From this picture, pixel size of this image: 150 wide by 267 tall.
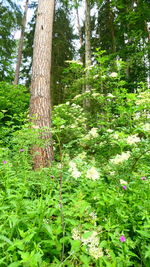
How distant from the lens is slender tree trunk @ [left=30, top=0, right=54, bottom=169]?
301 centimetres

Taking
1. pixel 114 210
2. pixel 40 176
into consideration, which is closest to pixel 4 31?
pixel 40 176

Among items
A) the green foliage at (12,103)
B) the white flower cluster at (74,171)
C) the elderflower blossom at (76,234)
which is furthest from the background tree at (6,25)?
the elderflower blossom at (76,234)

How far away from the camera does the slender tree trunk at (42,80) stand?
3014mm

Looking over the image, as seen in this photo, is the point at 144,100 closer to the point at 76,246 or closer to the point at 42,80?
the point at 42,80

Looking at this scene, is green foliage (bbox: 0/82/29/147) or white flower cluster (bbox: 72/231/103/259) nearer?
white flower cluster (bbox: 72/231/103/259)

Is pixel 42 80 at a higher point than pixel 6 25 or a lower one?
lower

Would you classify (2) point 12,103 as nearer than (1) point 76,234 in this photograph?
No

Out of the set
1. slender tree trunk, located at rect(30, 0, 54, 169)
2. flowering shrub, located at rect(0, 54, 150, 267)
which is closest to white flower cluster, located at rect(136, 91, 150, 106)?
flowering shrub, located at rect(0, 54, 150, 267)

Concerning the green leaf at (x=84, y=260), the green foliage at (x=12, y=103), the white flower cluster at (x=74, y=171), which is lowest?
the green leaf at (x=84, y=260)

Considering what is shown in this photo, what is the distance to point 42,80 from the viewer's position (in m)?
3.42

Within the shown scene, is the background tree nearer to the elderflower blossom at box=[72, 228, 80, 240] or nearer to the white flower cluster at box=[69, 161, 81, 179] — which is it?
the white flower cluster at box=[69, 161, 81, 179]

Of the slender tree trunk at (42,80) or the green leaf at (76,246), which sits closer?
the green leaf at (76,246)

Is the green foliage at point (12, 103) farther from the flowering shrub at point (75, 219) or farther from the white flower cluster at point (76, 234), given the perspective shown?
the white flower cluster at point (76, 234)

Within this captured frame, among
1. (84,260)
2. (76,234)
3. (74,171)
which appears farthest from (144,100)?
(84,260)
